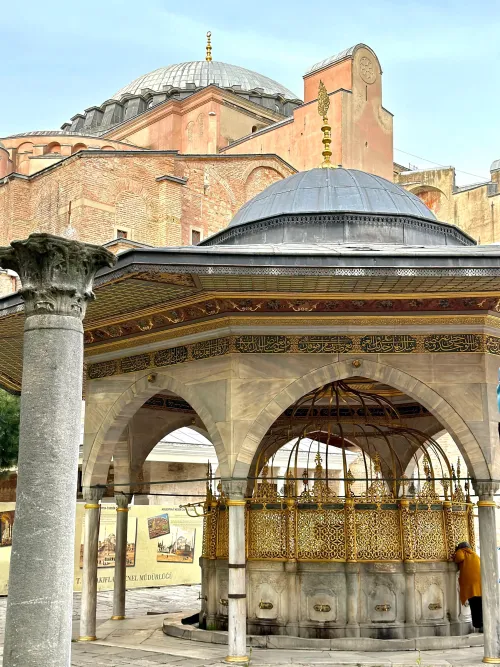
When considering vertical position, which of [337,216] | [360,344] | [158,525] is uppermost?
[337,216]

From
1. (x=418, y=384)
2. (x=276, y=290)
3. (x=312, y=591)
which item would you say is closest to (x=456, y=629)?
(x=312, y=591)

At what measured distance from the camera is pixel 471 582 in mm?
7590

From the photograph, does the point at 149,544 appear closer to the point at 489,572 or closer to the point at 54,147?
the point at 489,572

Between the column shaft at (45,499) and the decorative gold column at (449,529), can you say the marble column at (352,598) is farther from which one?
the column shaft at (45,499)

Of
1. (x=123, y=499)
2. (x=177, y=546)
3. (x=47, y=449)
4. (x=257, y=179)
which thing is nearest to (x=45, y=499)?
(x=47, y=449)

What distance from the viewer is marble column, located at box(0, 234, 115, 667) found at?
12.6 feet

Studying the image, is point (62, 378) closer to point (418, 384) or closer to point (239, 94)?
point (418, 384)

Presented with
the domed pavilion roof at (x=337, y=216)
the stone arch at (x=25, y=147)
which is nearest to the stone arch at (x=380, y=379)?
the domed pavilion roof at (x=337, y=216)

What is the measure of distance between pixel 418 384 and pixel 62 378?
3.64m

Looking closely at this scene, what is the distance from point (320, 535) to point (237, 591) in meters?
1.31

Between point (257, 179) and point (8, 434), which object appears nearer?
point (8, 434)

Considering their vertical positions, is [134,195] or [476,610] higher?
[134,195]

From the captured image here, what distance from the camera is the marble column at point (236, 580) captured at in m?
6.47

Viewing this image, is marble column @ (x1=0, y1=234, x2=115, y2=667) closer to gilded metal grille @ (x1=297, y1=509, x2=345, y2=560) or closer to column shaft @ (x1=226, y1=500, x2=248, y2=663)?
column shaft @ (x1=226, y1=500, x2=248, y2=663)
